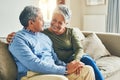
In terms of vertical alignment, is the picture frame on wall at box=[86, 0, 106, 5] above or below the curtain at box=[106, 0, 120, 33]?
above

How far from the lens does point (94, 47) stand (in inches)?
117

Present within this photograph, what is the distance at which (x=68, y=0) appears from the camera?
504 cm

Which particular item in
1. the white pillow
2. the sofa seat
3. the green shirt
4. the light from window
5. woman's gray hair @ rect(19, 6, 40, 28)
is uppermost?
woman's gray hair @ rect(19, 6, 40, 28)

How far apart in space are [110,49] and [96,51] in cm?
27

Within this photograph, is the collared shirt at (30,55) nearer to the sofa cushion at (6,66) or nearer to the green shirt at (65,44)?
the sofa cushion at (6,66)

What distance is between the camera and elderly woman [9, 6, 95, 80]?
1.70 m

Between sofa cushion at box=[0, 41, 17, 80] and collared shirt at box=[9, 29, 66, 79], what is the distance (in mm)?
80

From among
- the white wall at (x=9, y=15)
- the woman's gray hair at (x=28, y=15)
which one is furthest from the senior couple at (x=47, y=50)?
the white wall at (x=9, y=15)

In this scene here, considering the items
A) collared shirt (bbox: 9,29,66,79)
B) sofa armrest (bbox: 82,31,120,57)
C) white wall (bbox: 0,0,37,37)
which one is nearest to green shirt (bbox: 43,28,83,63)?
collared shirt (bbox: 9,29,66,79)

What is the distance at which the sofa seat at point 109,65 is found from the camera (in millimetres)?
2414

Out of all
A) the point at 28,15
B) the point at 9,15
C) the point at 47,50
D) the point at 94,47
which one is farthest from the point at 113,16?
the point at 28,15

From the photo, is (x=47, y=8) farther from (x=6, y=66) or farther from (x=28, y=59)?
(x=28, y=59)

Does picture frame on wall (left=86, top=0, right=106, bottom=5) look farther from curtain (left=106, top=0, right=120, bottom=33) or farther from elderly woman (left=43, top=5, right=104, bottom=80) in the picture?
elderly woman (left=43, top=5, right=104, bottom=80)

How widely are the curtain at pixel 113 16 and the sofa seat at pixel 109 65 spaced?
1.75 meters
